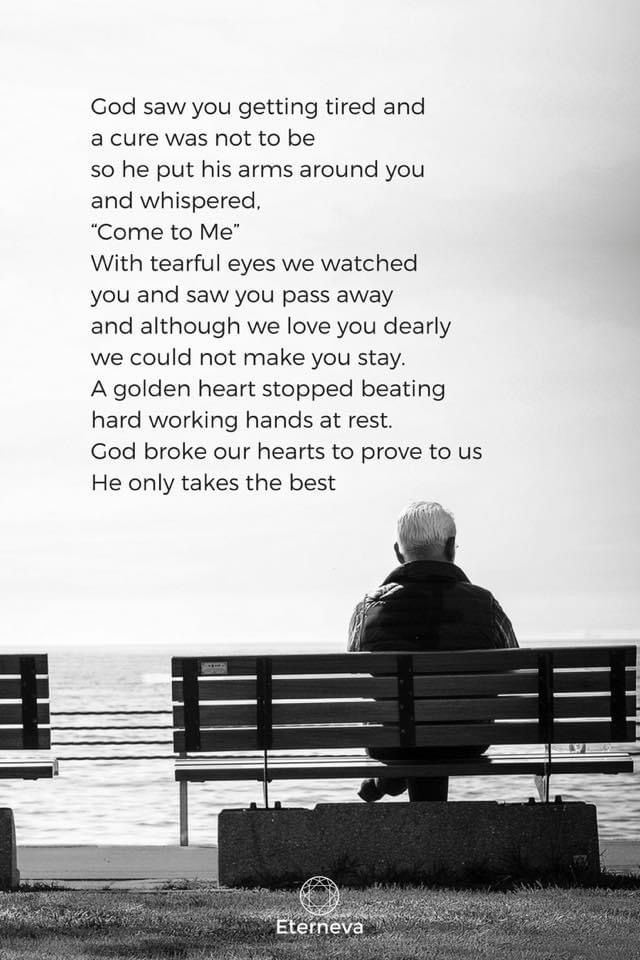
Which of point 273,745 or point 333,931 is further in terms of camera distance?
point 273,745

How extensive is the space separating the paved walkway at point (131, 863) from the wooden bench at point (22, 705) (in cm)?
59

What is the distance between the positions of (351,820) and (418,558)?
46.0 inches

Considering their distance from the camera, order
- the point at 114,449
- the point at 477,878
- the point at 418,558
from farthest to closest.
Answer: the point at 114,449 < the point at 418,558 < the point at 477,878

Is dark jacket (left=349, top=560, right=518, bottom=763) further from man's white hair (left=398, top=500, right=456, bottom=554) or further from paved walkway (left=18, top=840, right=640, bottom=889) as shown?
paved walkway (left=18, top=840, right=640, bottom=889)

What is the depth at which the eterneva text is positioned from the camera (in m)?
5.19

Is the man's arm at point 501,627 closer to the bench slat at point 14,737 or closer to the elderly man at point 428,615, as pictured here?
the elderly man at point 428,615

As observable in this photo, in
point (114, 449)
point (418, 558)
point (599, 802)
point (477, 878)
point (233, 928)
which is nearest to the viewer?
point (233, 928)

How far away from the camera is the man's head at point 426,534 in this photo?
6715 millimetres

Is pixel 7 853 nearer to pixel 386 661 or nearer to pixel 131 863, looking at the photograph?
pixel 131 863

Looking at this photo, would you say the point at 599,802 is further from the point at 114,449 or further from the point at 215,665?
the point at 215,665

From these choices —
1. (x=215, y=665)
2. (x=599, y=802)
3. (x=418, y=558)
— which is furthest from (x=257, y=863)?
(x=599, y=802)

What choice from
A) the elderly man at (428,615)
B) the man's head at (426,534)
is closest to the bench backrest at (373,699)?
the elderly man at (428,615)

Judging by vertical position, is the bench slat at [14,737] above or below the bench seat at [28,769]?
above

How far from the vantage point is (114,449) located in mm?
10477
